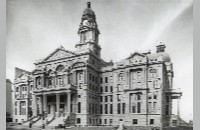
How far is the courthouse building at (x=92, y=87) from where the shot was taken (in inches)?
250

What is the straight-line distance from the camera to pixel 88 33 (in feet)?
21.4

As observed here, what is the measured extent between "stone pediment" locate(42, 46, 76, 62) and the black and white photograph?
1.0 inches

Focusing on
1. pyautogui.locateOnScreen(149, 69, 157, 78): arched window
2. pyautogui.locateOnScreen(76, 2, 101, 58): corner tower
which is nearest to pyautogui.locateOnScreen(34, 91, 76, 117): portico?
pyautogui.locateOnScreen(76, 2, 101, 58): corner tower

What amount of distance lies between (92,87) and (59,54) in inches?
44.4

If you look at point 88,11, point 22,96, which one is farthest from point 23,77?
point 88,11

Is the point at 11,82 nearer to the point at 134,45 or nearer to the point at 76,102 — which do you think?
the point at 76,102

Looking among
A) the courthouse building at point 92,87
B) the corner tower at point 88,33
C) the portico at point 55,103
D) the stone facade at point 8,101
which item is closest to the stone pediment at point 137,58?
the courthouse building at point 92,87

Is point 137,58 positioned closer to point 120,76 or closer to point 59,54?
point 120,76

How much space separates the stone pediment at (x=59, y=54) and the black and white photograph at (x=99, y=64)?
0.02 metres

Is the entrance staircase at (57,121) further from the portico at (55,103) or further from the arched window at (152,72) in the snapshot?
the arched window at (152,72)

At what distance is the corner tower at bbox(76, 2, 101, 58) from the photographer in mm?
6406

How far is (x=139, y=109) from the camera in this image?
6.40m

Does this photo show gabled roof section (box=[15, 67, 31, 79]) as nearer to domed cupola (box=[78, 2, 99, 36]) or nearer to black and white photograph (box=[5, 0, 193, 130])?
black and white photograph (box=[5, 0, 193, 130])

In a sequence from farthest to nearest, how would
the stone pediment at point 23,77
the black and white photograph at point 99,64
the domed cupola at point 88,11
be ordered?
the stone pediment at point 23,77 → the domed cupola at point 88,11 → the black and white photograph at point 99,64
